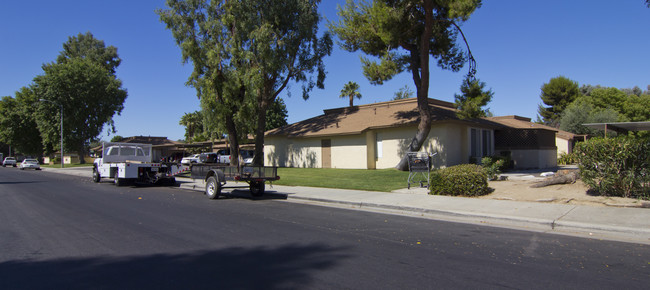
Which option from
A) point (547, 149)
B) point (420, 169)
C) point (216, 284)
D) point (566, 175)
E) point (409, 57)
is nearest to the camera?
point (216, 284)

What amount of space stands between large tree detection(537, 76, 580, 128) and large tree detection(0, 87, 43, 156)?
72679mm

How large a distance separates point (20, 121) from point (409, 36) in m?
62.4

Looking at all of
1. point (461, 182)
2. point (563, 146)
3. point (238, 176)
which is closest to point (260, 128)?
point (238, 176)

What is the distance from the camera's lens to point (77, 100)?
49.6 m

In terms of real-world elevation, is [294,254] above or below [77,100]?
below

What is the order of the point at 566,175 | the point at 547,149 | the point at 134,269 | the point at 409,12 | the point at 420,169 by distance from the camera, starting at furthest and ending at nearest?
the point at 547,149, the point at 409,12, the point at 420,169, the point at 566,175, the point at 134,269

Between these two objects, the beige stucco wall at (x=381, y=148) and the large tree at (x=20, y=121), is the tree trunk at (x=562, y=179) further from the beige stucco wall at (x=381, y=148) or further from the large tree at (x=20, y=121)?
the large tree at (x=20, y=121)

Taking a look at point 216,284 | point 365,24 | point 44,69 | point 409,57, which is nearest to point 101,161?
point 365,24

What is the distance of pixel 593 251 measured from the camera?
20.3 feet

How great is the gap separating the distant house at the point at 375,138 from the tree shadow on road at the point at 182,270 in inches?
706

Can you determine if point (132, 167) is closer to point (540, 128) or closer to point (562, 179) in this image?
point (562, 179)

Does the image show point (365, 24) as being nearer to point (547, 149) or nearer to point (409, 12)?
point (409, 12)

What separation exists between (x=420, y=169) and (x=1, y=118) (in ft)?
221

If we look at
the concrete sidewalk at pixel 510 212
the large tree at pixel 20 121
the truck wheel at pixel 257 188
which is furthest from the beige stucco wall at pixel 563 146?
the large tree at pixel 20 121
